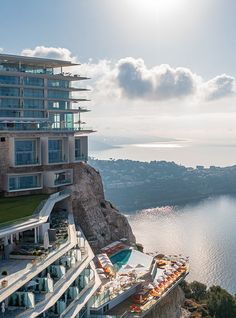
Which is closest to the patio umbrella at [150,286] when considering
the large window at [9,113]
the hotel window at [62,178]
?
the hotel window at [62,178]

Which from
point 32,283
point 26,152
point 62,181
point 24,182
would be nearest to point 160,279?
point 62,181

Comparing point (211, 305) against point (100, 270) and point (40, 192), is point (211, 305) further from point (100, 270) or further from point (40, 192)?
point (40, 192)

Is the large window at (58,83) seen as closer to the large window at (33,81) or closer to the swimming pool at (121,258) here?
the large window at (33,81)

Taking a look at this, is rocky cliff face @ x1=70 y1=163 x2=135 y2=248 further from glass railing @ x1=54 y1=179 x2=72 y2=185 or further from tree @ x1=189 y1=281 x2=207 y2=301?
tree @ x1=189 y1=281 x2=207 y2=301

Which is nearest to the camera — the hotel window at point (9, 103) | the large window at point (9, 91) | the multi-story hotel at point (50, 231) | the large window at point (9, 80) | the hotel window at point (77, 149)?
the multi-story hotel at point (50, 231)

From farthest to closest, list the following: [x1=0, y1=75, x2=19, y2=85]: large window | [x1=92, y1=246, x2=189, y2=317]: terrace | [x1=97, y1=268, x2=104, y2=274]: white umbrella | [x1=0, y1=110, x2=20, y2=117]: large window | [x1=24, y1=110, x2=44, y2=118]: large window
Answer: [x1=24, y1=110, x2=44, y2=118]: large window < [x1=0, y1=110, x2=20, y2=117]: large window < [x1=0, y1=75, x2=19, y2=85]: large window < [x1=97, y1=268, x2=104, y2=274]: white umbrella < [x1=92, y1=246, x2=189, y2=317]: terrace

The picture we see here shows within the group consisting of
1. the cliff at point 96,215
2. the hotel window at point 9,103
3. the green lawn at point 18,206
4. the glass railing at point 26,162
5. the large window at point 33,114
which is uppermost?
the hotel window at point 9,103

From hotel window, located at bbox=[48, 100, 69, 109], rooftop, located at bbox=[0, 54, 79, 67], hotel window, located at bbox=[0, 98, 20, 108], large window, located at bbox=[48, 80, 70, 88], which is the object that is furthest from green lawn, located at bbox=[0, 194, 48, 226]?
rooftop, located at bbox=[0, 54, 79, 67]
